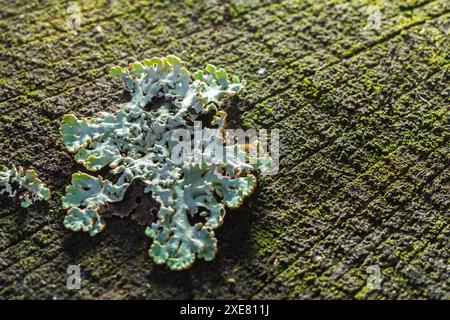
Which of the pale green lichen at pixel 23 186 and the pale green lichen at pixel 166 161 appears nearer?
the pale green lichen at pixel 166 161

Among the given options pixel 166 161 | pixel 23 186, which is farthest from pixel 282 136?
pixel 23 186

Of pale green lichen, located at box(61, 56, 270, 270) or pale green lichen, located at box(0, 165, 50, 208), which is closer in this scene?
pale green lichen, located at box(61, 56, 270, 270)

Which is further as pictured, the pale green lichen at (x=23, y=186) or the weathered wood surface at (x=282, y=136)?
the pale green lichen at (x=23, y=186)

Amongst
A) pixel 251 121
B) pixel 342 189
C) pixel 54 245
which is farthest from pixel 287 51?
pixel 54 245

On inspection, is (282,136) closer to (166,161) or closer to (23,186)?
(166,161)
